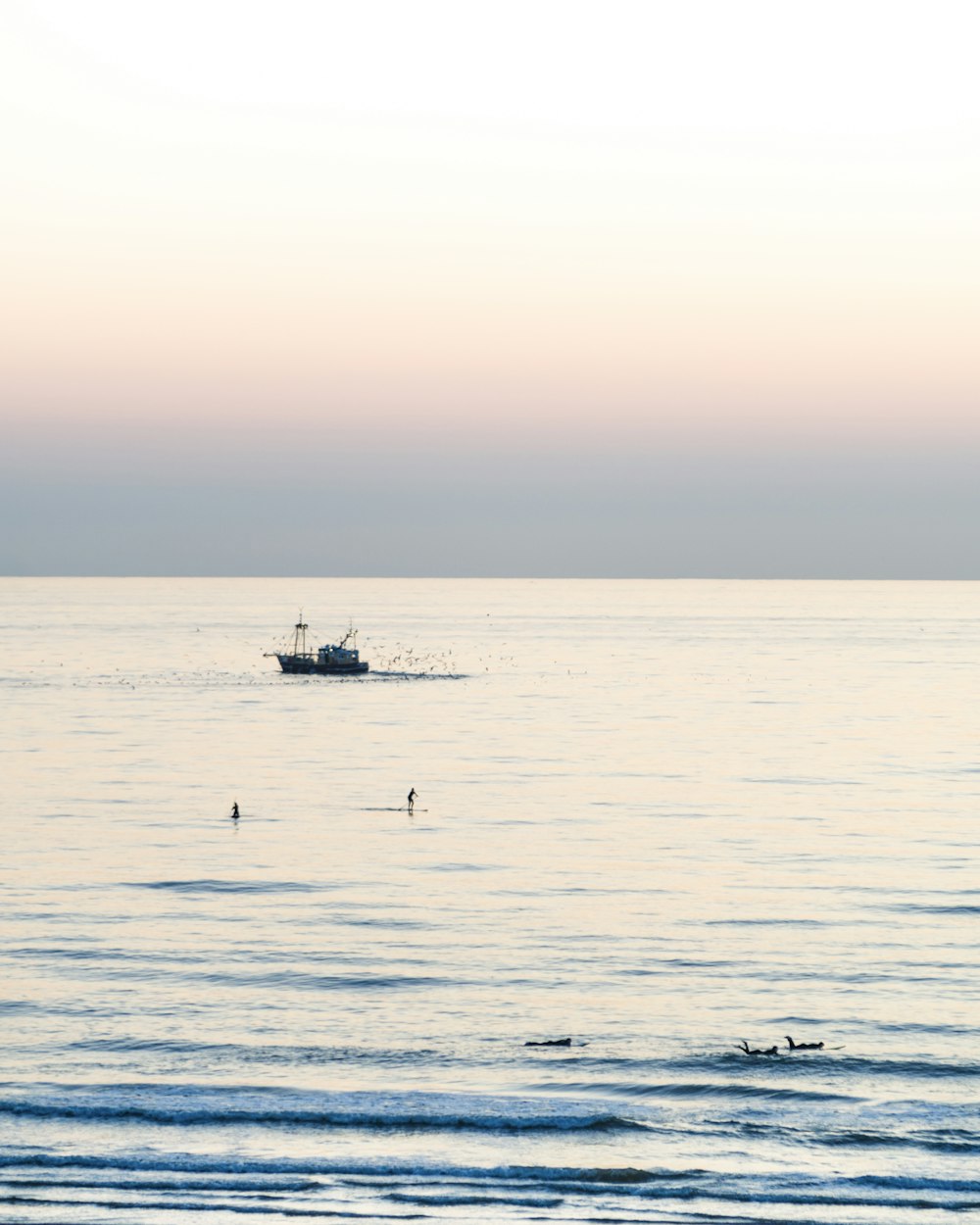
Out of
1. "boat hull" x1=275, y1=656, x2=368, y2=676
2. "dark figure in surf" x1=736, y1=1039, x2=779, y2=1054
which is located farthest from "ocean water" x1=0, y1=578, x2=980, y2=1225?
"boat hull" x1=275, y1=656, x2=368, y2=676

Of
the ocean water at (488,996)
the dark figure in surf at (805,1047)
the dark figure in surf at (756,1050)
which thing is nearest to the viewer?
the ocean water at (488,996)

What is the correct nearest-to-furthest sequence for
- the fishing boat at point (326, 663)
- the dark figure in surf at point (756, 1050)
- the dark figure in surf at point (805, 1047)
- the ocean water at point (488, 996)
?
the ocean water at point (488, 996), the dark figure in surf at point (756, 1050), the dark figure in surf at point (805, 1047), the fishing boat at point (326, 663)

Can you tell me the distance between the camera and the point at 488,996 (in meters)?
39.8

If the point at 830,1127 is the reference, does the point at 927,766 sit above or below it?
above

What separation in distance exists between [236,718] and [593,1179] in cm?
10987

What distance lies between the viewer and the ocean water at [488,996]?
26406 mm

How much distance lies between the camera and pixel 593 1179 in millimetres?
26578

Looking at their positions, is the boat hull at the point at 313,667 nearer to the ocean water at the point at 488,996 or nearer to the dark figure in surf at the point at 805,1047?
the ocean water at the point at 488,996

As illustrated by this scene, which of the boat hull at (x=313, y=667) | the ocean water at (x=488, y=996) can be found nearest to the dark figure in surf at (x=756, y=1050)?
the ocean water at (x=488, y=996)

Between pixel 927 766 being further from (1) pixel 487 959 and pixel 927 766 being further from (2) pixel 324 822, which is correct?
(1) pixel 487 959

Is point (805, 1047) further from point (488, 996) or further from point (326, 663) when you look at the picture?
point (326, 663)

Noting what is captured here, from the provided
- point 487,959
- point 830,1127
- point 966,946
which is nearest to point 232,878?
point 487,959

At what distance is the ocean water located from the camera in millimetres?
26406

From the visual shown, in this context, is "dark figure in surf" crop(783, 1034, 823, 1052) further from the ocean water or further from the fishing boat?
the fishing boat
